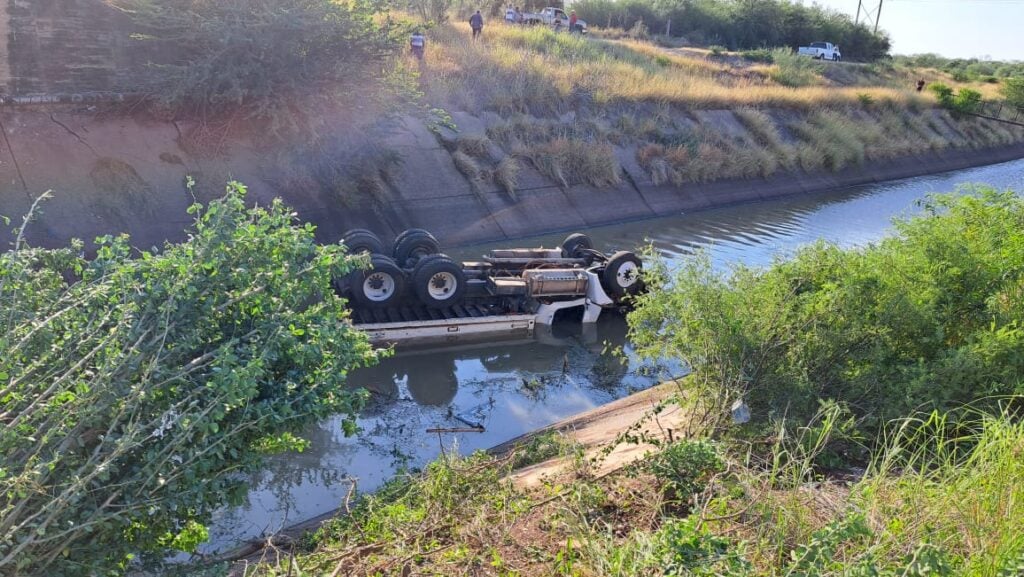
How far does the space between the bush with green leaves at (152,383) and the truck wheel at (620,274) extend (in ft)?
27.5

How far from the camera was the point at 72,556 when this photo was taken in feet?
13.1

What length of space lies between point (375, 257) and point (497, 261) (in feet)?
8.78

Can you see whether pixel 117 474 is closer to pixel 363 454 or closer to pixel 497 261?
pixel 363 454

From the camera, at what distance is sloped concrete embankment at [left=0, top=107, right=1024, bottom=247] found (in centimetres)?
1362

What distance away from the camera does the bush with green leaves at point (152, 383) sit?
3.88 m

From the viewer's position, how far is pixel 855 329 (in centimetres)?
682

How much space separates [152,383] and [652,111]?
2487 cm

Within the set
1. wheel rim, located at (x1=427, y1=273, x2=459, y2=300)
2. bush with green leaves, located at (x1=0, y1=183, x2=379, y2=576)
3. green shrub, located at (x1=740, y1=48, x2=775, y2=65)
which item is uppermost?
bush with green leaves, located at (x1=0, y1=183, x2=379, y2=576)

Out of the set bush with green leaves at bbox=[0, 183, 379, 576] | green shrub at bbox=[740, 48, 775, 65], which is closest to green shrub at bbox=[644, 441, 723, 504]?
bush with green leaves at bbox=[0, 183, 379, 576]

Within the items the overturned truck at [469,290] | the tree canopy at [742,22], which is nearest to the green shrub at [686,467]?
the overturned truck at [469,290]

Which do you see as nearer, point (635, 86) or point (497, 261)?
point (497, 261)

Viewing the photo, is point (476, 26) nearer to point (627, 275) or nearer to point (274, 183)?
point (274, 183)

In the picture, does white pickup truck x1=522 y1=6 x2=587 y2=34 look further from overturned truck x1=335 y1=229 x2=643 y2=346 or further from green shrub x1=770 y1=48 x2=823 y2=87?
overturned truck x1=335 y1=229 x2=643 y2=346

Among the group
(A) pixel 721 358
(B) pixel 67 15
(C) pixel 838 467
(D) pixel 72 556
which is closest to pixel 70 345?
(D) pixel 72 556
